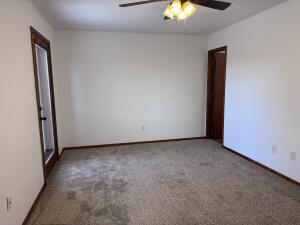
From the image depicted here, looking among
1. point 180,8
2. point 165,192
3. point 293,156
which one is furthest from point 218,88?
point 180,8

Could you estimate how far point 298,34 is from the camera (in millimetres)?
2627

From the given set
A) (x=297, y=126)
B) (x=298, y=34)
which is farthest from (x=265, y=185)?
(x=298, y=34)

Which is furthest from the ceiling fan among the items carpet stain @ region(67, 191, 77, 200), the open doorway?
the open doorway

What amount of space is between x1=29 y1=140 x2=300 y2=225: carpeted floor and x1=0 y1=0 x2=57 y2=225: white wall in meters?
0.34

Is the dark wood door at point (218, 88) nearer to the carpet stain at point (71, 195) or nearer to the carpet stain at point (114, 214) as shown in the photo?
the carpet stain at point (114, 214)

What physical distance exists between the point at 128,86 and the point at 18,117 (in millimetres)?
2617

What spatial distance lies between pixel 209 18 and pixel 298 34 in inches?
52.6

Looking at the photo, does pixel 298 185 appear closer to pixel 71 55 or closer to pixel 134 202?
pixel 134 202

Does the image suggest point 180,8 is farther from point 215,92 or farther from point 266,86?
point 215,92

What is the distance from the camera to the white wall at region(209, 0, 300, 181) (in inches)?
108

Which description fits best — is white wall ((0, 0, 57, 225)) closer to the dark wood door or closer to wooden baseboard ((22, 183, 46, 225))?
wooden baseboard ((22, 183, 46, 225))

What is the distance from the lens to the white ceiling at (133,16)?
9.07 feet

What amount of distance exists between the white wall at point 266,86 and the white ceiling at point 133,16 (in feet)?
0.86

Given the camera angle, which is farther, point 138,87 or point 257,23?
point 138,87
